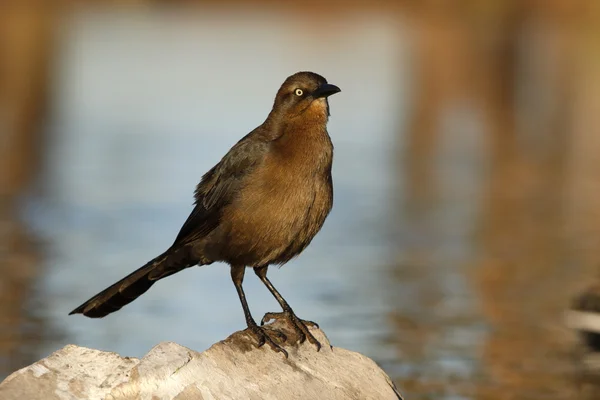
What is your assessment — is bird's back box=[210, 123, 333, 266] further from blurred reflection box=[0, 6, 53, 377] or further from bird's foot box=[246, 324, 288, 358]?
blurred reflection box=[0, 6, 53, 377]

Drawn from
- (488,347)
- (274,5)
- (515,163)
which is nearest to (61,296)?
(488,347)

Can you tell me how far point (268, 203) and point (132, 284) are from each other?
1012 mm

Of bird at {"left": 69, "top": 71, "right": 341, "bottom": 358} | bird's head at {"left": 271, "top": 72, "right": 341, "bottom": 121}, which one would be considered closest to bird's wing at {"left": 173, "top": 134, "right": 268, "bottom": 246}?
bird at {"left": 69, "top": 71, "right": 341, "bottom": 358}

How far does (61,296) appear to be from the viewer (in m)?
14.3

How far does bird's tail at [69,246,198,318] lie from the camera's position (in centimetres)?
773

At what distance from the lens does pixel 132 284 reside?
25.5 feet

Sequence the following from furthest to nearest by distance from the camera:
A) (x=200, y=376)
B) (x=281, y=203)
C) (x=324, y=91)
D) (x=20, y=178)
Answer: (x=20, y=178) → (x=324, y=91) → (x=281, y=203) → (x=200, y=376)

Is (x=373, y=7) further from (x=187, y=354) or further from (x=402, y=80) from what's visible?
(x=187, y=354)

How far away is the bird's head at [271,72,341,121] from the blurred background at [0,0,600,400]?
162 inches

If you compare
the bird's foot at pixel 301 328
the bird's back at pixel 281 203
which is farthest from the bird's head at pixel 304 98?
the bird's foot at pixel 301 328

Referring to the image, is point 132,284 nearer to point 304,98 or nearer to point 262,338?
point 262,338

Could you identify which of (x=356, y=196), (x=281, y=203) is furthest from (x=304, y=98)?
(x=356, y=196)

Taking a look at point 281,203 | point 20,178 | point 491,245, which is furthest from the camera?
point 20,178

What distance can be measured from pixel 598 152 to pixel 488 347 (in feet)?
49.4
